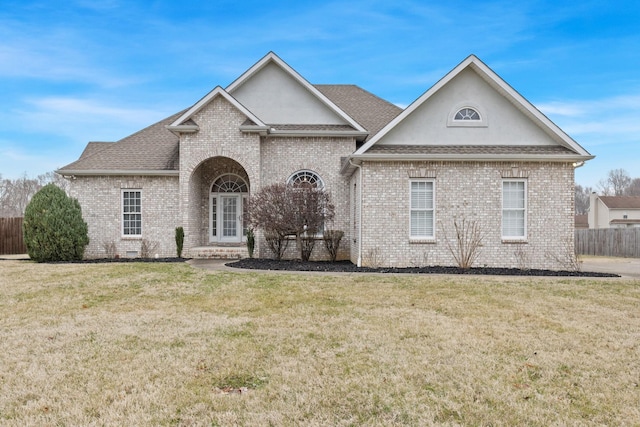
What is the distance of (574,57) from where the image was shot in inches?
813

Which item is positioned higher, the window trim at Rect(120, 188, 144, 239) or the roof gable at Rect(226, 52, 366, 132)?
the roof gable at Rect(226, 52, 366, 132)

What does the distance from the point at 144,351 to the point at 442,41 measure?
17.9 meters

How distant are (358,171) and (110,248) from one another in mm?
10983

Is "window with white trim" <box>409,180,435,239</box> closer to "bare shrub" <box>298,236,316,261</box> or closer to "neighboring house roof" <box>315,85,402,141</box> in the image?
"bare shrub" <box>298,236,316,261</box>

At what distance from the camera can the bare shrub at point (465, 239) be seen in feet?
47.4

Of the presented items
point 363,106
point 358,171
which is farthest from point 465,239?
point 363,106

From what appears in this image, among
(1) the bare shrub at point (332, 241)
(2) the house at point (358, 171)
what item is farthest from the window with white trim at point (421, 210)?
(1) the bare shrub at point (332, 241)

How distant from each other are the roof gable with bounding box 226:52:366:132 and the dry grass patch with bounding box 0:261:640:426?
1019cm

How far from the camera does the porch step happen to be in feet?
57.4

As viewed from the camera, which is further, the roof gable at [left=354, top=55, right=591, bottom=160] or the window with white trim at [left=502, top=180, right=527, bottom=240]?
the roof gable at [left=354, top=55, right=591, bottom=160]

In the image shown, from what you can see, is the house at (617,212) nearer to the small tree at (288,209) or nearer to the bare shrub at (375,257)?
the bare shrub at (375,257)

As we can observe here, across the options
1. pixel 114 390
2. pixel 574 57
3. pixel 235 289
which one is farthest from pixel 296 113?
pixel 114 390

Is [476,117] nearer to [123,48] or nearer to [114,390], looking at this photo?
[114,390]

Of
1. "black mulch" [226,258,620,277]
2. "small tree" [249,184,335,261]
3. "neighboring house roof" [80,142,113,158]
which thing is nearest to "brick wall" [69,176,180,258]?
"small tree" [249,184,335,261]
